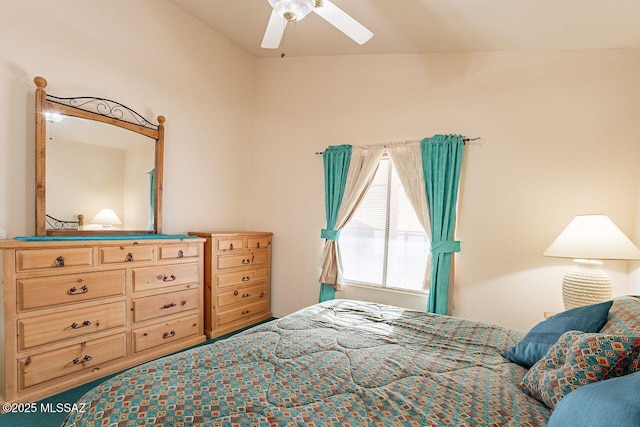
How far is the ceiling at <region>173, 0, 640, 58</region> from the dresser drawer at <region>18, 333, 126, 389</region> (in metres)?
3.09

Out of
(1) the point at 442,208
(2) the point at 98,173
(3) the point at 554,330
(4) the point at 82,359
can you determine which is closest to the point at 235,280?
(4) the point at 82,359

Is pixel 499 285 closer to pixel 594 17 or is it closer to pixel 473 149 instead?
pixel 473 149

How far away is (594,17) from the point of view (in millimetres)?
2111

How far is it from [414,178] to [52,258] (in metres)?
2.95

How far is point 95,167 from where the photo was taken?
2.63m

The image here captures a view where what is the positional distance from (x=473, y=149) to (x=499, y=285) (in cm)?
124

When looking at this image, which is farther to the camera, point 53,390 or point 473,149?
point 473,149

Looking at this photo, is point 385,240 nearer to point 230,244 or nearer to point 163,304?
point 230,244

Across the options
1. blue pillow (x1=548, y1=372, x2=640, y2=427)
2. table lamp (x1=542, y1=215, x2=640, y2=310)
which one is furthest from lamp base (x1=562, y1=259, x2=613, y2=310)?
blue pillow (x1=548, y1=372, x2=640, y2=427)

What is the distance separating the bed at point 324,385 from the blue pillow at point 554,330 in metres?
0.07

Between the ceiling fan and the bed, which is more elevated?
the ceiling fan

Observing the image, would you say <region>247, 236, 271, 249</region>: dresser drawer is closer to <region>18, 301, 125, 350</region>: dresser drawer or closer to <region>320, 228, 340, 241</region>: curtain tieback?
<region>320, 228, 340, 241</region>: curtain tieback

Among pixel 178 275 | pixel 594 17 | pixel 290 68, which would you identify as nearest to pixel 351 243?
pixel 178 275

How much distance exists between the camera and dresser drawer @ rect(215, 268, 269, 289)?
3.28 metres
